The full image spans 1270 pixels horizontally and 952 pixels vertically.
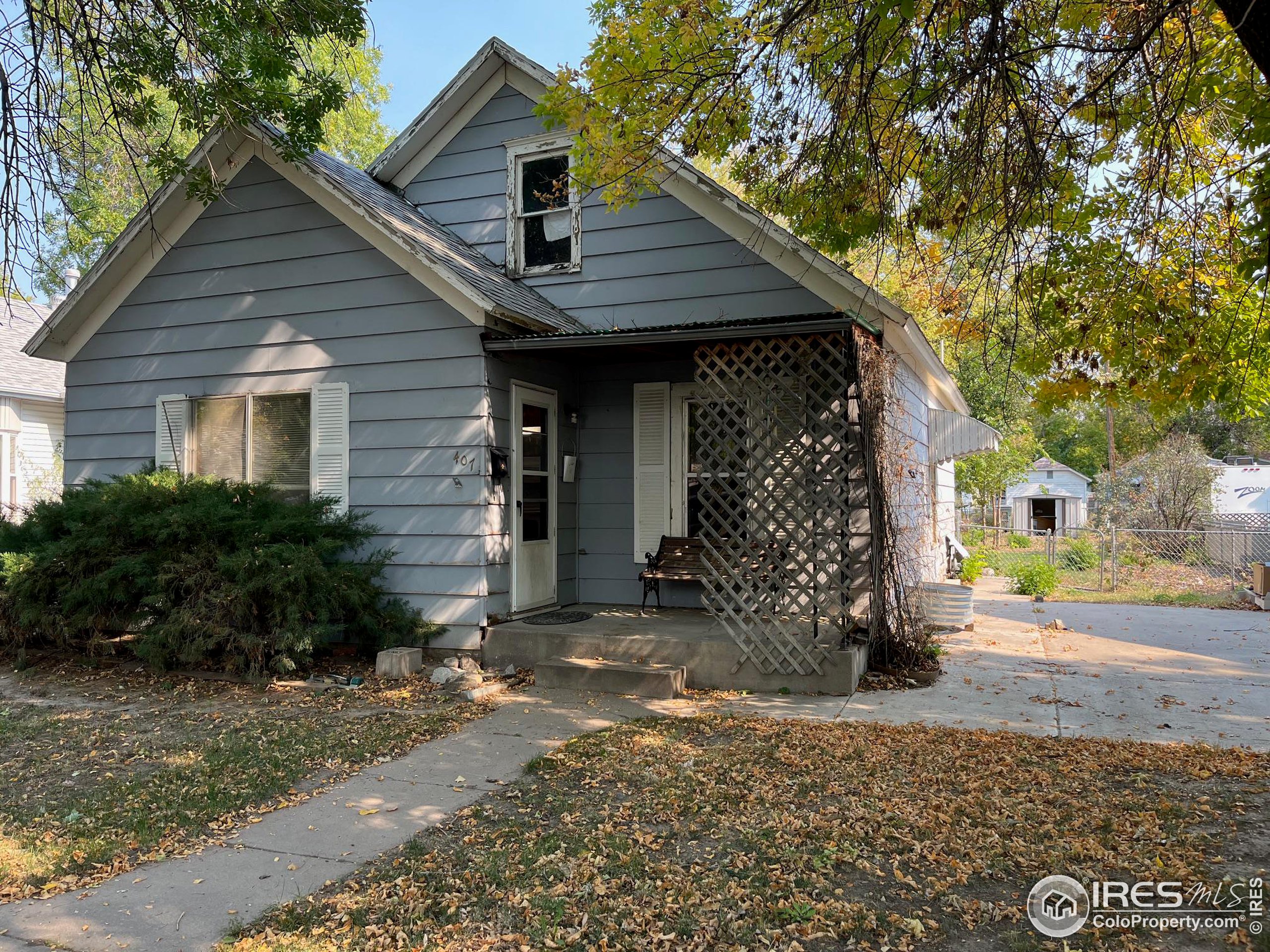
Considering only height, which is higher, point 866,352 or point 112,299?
point 112,299

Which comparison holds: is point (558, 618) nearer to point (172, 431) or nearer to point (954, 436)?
point (172, 431)

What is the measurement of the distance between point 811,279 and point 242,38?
5.80m

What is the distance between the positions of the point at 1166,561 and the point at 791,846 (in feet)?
56.3

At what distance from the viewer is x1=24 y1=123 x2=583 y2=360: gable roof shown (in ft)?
25.2

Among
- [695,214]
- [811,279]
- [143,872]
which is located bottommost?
[143,872]

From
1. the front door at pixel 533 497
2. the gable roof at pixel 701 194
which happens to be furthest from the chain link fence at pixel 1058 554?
the front door at pixel 533 497

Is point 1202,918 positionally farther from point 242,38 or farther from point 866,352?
point 242,38

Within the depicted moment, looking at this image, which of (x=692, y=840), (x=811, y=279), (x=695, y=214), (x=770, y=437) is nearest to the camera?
(x=692, y=840)

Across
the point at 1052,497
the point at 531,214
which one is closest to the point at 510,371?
the point at 531,214

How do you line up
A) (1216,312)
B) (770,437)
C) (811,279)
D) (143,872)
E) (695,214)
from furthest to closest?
(695,214)
(811,279)
(770,437)
(1216,312)
(143,872)

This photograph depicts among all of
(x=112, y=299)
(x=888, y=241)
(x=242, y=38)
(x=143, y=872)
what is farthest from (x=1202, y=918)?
(x=112, y=299)

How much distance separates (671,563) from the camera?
8.78m

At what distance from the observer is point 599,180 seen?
6605 mm

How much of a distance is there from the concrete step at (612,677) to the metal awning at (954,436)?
7619 millimetres
